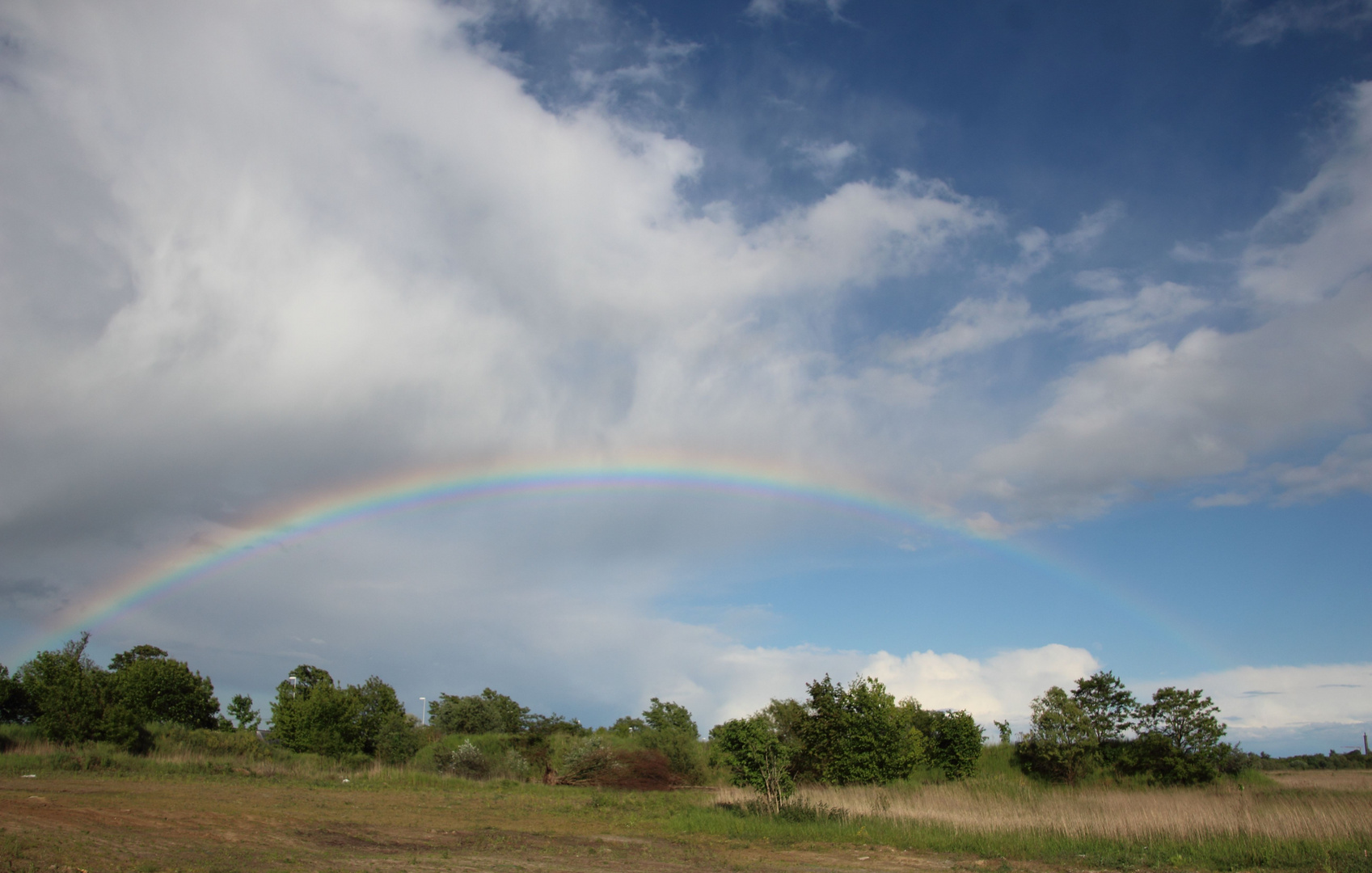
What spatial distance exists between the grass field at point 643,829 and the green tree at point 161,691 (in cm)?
931

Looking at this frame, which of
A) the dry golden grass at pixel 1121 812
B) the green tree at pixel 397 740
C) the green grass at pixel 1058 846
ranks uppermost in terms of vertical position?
the green tree at pixel 397 740

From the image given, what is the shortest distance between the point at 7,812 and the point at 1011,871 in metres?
20.2

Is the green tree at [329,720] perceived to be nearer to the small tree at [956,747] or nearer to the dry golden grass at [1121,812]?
the dry golden grass at [1121,812]

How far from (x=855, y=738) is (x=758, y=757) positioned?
7.94 m

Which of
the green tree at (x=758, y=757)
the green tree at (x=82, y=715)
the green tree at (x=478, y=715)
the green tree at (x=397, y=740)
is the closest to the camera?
the green tree at (x=758, y=757)

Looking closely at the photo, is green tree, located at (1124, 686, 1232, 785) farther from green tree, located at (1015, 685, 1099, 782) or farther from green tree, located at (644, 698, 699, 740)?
green tree, located at (644, 698, 699, 740)

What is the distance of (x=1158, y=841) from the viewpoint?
19.6m

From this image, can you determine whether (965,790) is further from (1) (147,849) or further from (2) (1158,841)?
(1) (147,849)

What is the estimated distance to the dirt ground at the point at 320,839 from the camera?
13711 mm

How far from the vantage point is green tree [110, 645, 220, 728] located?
136 ft

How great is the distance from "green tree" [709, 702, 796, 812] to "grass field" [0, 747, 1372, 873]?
84cm

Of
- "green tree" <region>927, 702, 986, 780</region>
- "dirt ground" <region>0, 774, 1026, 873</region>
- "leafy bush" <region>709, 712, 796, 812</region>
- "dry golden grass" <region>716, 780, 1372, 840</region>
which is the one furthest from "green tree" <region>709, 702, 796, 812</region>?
"green tree" <region>927, 702, 986, 780</region>

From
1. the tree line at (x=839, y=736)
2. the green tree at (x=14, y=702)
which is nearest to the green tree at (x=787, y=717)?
the tree line at (x=839, y=736)

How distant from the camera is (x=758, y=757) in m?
26.7
